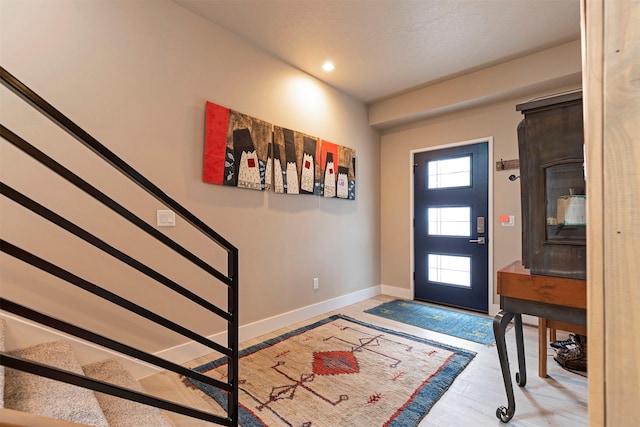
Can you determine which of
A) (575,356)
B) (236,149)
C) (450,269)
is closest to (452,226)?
(450,269)

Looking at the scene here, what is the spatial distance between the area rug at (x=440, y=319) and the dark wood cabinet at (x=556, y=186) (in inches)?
68.5

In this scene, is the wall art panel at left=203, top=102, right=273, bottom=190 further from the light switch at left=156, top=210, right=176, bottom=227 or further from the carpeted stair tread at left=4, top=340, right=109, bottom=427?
the carpeted stair tread at left=4, top=340, right=109, bottom=427

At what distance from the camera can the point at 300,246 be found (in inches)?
129

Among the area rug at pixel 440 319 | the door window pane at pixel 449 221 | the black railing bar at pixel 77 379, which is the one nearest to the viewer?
the black railing bar at pixel 77 379

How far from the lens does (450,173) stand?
153 inches

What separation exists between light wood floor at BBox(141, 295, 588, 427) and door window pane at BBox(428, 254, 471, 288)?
1.35 m

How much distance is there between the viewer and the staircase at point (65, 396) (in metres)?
1.18

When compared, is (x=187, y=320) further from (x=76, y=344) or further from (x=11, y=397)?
(x=11, y=397)

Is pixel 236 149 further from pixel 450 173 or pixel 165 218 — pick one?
pixel 450 173

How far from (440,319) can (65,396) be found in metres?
3.31

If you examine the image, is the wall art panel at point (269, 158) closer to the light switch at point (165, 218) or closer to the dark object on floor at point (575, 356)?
the light switch at point (165, 218)

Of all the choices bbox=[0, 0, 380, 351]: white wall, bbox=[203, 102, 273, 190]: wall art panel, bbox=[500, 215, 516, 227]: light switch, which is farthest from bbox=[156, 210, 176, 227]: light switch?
bbox=[500, 215, 516, 227]: light switch

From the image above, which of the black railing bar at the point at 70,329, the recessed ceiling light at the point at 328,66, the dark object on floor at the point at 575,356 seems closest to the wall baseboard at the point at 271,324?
the black railing bar at the point at 70,329

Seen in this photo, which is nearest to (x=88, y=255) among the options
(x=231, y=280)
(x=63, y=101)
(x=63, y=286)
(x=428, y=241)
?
(x=63, y=286)
